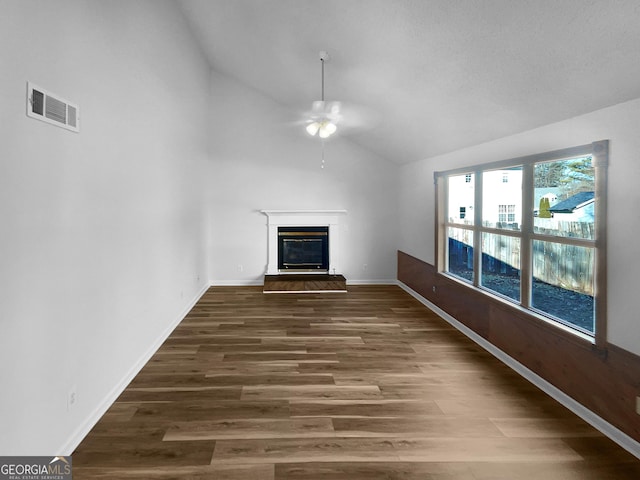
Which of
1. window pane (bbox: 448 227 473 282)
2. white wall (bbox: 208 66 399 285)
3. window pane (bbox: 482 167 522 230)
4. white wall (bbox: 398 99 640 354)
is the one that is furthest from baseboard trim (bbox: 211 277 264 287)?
white wall (bbox: 398 99 640 354)

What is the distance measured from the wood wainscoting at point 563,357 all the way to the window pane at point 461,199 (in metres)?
0.90

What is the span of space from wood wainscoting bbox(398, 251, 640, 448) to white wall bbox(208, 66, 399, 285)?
270 centimetres

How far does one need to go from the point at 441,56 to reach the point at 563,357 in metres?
2.60

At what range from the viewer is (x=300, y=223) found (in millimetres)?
7312

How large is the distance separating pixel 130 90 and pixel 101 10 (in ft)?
2.24

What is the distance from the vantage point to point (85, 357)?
256 cm

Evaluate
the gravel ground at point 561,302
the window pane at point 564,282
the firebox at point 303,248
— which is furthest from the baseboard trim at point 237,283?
the window pane at point 564,282

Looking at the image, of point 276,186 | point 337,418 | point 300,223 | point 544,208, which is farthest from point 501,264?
point 276,186

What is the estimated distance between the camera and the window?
2.75 m

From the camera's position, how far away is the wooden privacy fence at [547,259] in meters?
2.88

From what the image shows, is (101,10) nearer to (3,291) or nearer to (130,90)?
(130,90)

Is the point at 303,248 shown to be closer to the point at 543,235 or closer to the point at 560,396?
the point at 543,235

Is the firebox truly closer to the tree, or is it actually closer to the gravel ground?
the gravel ground

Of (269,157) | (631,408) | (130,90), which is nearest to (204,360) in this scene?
(130,90)
